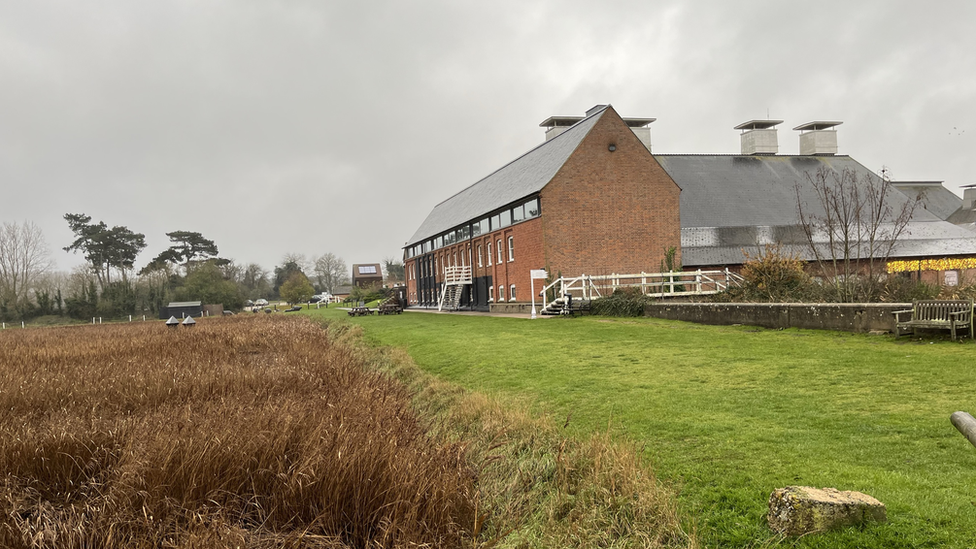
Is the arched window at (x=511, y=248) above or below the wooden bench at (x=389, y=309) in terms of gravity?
above

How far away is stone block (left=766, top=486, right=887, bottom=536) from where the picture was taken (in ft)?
13.0

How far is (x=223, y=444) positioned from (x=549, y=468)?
2876 millimetres

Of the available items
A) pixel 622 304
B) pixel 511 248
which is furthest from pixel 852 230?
pixel 511 248

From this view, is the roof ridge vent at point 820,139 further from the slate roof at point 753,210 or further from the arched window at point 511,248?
the arched window at point 511,248

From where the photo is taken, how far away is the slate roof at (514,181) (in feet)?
110

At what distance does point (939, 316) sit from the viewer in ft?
38.9

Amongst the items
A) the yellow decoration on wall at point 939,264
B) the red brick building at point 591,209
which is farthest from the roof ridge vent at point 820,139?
the red brick building at point 591,209

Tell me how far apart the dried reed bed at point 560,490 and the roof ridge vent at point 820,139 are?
4968 cm

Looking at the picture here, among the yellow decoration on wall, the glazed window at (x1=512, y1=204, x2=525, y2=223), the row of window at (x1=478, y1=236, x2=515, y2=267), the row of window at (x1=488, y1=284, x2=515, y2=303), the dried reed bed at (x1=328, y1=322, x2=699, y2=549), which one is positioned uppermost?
the glazed window at (x1=512, y1=204, x2=525, y2=223)

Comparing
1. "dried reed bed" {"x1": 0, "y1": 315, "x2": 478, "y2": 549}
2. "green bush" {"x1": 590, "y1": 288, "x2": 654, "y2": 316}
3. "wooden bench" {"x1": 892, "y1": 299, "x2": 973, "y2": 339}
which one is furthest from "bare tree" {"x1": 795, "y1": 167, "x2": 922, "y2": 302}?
"dried reed bed" {"x1": 0, "y1": 315, "x2": 478, "y2": 549}

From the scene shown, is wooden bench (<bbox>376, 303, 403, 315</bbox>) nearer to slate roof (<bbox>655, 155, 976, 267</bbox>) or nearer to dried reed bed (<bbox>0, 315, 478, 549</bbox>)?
slate roof (<bbox>655, 155, 976, 267</bbox>)

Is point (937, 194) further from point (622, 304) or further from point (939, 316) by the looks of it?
point (939, 316)

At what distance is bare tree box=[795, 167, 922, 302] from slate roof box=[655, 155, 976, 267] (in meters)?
0.84

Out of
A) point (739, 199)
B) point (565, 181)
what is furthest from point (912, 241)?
point (565, 181)
